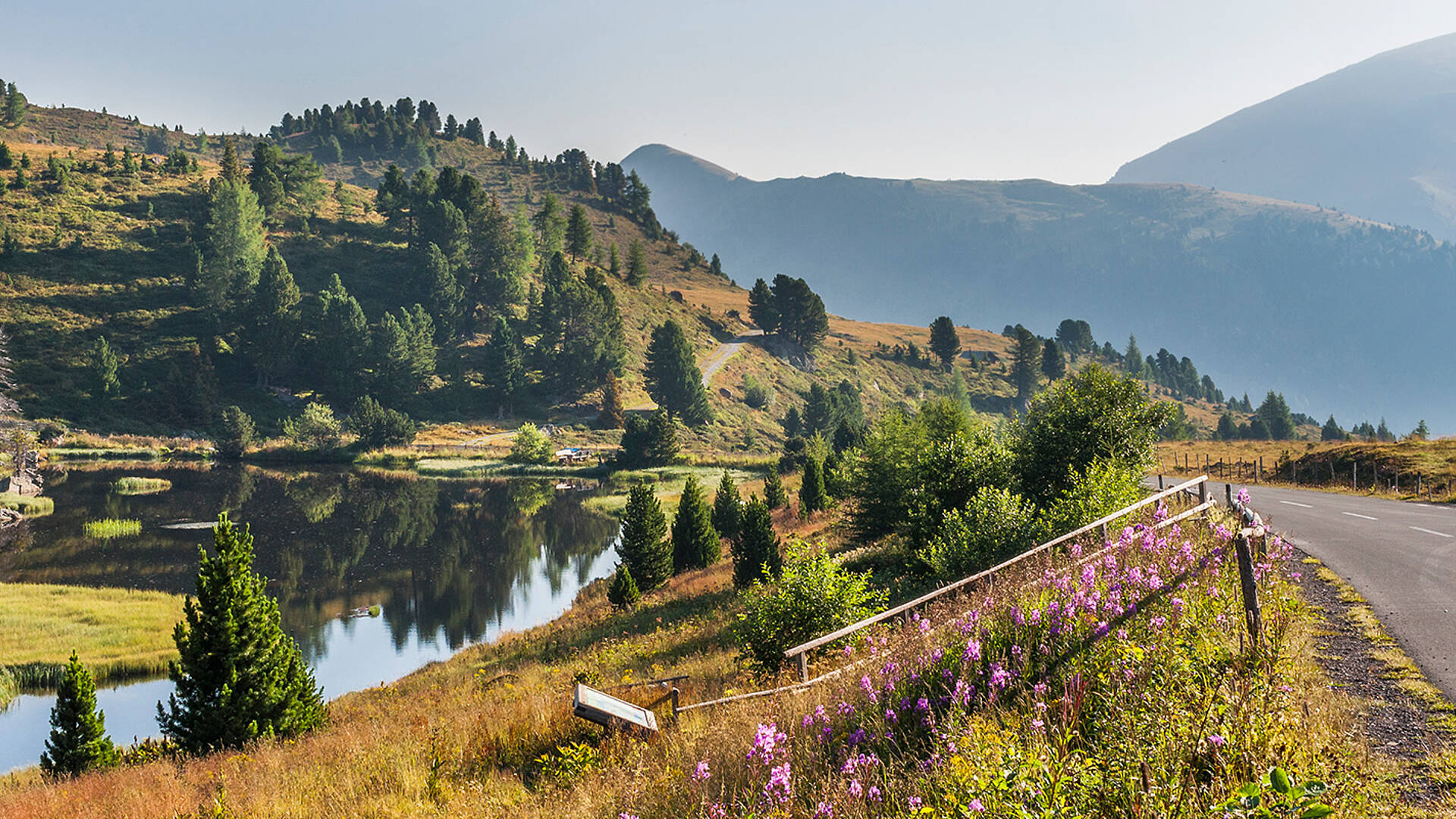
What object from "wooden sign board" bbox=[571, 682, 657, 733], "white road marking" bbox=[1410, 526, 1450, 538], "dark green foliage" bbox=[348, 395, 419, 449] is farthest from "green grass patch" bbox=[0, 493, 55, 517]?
"white road marking" bbox=[1410, 526, 1450, 538]

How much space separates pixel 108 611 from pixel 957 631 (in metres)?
40.8

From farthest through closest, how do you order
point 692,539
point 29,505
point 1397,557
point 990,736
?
point 29,505 → point 692,539 → point 1397,557 → point 990,736

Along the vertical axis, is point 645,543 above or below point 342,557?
above

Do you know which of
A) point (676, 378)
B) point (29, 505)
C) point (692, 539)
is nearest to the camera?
point (692, 539)

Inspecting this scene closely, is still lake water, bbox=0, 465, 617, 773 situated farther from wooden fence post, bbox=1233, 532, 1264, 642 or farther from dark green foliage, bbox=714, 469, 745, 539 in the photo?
wooden fence post, bbox=1233, 532, 1264, 642

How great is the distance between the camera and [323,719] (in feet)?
61.9

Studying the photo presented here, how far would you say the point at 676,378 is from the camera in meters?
118

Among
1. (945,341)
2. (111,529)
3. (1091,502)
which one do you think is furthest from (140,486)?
(945,341)

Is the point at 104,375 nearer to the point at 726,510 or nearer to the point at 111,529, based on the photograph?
the point at 111,529

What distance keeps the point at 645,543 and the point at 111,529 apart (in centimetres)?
3985

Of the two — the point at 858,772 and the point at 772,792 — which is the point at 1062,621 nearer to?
the point at 858,772

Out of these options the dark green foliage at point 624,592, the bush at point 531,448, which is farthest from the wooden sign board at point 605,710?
the bush at point 531,448

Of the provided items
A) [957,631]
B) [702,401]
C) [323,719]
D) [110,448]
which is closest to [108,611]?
[323,719]

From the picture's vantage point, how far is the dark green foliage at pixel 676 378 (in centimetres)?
11662
